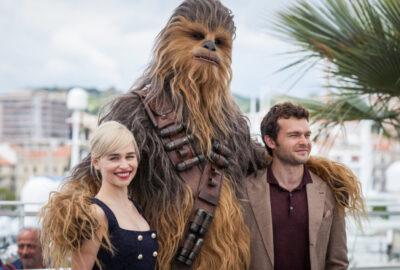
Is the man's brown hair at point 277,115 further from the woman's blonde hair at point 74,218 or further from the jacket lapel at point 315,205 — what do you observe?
the woman's blonde hair at point 74,218

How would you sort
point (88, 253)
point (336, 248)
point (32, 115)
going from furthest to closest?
point (32, 115) < point (336, 248) < point (88, 253)

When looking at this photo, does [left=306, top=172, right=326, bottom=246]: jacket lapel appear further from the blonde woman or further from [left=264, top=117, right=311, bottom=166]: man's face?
the blonde woman

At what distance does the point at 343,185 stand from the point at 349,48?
1.51m

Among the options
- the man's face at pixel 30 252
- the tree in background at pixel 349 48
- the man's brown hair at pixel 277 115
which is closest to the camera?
the man's brown hair at pixel 277 115

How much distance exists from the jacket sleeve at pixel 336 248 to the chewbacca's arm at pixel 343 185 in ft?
0.30

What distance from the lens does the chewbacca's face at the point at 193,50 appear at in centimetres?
305

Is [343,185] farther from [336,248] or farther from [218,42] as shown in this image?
[218,42]

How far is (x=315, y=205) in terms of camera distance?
10.2ft

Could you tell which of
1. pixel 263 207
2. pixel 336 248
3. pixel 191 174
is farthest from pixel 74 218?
pixel 336 248

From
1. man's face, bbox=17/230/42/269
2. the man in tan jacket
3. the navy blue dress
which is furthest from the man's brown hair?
man's face, bbox=17/230/42/269

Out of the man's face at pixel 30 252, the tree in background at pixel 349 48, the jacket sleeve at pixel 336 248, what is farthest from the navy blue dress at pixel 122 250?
the tree in background at pixel 349 48

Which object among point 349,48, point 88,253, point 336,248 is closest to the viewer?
point 88,253

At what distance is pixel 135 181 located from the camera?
3041mm

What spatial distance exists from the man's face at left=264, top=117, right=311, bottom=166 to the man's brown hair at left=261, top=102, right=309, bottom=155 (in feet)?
0.06
